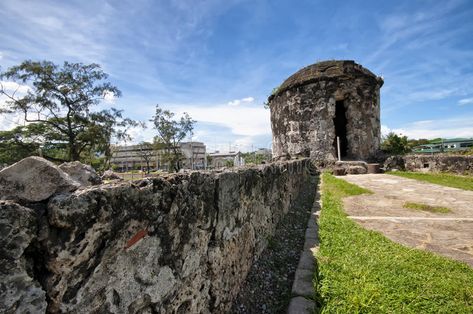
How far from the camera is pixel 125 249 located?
3.97 ft

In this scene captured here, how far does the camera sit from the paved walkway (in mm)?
3398

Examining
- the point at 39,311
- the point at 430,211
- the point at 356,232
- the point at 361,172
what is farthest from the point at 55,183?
the point at 361,172

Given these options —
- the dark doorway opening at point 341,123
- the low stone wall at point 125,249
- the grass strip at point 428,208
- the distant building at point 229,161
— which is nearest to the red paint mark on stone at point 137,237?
the low stone wall at point 125,249

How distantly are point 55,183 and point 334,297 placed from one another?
224cm

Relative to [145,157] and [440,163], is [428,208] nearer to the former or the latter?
[440,163]

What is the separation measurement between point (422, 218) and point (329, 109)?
10.2m

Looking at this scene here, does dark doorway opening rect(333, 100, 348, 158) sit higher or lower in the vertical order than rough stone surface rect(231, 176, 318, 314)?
higher

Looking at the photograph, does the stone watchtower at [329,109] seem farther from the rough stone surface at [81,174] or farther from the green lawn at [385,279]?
the rough stone surface at [81,174]

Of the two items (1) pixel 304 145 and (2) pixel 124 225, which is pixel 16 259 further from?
(1) pixel 304 145

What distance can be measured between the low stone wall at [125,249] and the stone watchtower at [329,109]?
1239 centimetres

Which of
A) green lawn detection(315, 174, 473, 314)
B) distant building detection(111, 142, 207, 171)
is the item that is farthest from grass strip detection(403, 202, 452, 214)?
distant building detection(111, 142, 207, 171)

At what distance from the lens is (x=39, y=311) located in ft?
2.89

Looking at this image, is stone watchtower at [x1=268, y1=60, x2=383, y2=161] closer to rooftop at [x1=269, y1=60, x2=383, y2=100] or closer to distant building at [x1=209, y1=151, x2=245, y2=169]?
rooftop at [x1=269, y1=60, x2=383, y2=100]

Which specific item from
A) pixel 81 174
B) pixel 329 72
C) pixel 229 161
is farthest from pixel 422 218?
pixel 229 161
